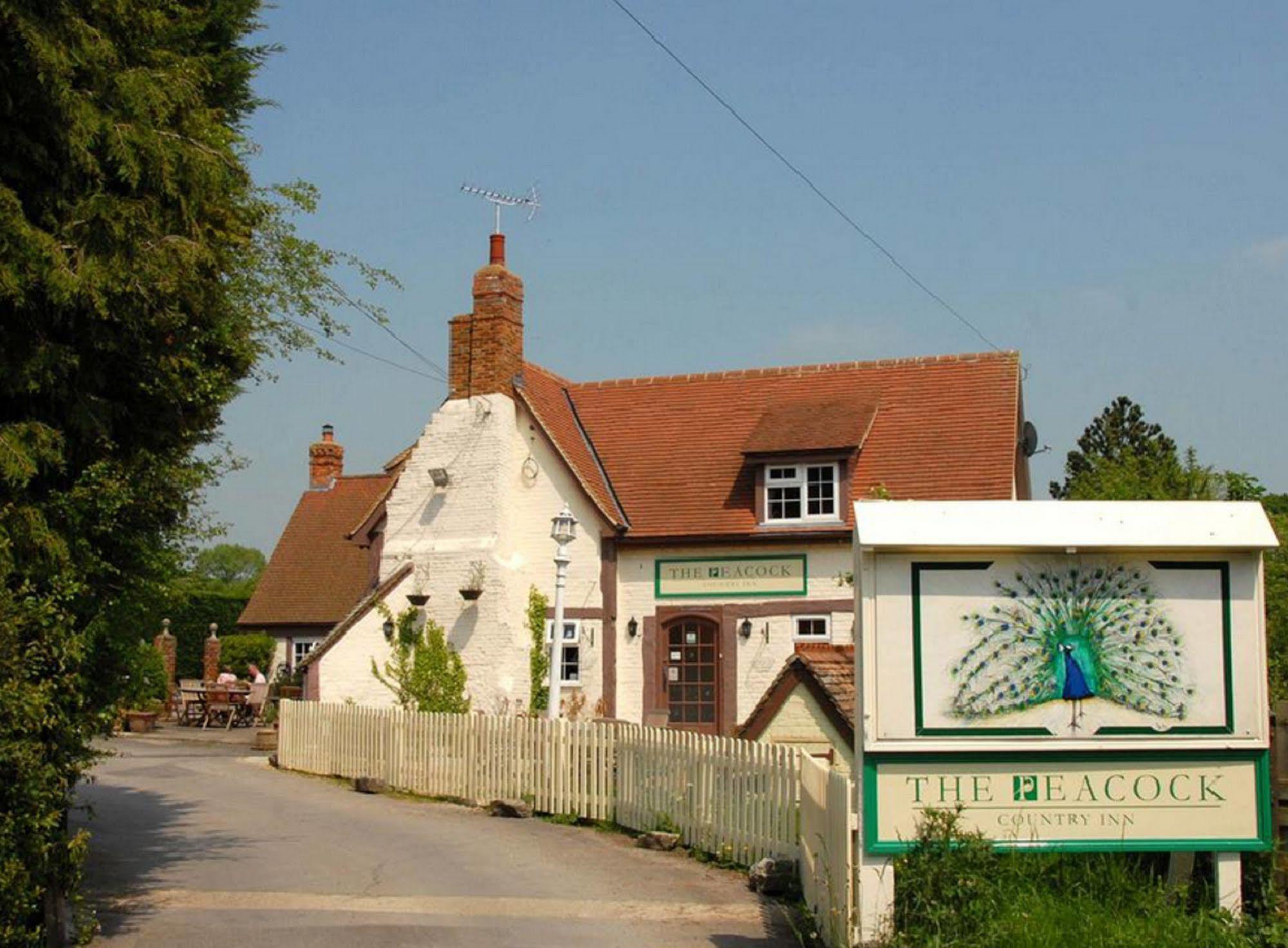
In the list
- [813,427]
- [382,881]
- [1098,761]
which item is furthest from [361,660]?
[1098,761]

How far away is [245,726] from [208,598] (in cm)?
1210

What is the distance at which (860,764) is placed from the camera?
893 cm

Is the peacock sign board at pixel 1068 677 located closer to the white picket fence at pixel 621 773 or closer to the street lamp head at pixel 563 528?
the white picket fence at pixel 621 773

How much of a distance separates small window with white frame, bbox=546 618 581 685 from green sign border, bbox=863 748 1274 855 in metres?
17.0

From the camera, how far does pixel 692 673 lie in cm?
2541

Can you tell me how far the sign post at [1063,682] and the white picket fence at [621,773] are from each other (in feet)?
2.71

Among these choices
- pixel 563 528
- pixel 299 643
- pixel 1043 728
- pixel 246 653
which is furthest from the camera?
pixel 246 653

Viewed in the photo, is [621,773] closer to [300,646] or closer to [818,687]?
[818,687]

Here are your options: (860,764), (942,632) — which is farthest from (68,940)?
(942,632)

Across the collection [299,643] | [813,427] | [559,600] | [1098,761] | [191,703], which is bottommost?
[191,703]

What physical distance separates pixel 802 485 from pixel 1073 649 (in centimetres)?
1617

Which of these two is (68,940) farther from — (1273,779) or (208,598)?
(208,598)

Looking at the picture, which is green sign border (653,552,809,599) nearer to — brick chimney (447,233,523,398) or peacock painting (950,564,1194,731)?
brick chimney (447,233,523,398)

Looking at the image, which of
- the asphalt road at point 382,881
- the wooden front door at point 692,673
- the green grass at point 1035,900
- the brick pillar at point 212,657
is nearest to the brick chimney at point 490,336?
the wooden front door at point 692,673
